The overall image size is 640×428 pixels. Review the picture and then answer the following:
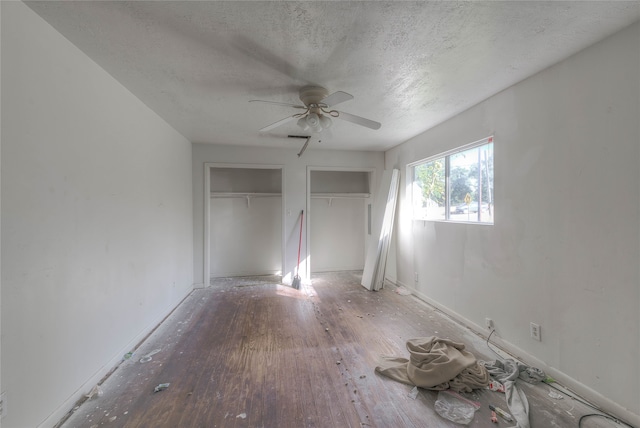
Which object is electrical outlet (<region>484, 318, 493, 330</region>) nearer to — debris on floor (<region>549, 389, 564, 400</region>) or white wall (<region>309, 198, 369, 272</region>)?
debris on floor (<region>549, 389, 564, 400</region>)

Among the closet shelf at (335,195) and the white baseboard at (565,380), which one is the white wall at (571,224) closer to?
the white baseboard at (565,380)

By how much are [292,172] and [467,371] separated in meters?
3.65

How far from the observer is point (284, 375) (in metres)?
2.02

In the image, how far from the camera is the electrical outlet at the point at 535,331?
80.4 inches

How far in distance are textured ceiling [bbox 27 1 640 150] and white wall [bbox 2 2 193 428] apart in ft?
0.77

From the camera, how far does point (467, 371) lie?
74.5 inches

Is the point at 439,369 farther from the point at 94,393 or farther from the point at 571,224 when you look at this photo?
the point at 94,393

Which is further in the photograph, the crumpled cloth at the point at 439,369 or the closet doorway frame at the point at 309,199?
the closet doorway frame at the point at 309,199

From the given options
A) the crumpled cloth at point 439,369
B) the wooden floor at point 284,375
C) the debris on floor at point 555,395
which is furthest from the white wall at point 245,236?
the debris on floor at point 555,395

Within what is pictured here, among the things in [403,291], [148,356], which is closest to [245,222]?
[148,356]

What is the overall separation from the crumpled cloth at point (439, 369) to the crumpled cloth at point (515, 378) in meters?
0.14

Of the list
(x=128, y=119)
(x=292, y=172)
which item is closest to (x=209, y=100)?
(x=128, y=119)

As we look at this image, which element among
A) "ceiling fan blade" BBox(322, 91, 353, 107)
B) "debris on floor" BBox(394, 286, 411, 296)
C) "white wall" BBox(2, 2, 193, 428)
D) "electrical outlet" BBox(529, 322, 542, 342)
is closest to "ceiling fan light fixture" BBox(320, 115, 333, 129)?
"ceiling fan blade" BBox(322, 91, 353, 107)

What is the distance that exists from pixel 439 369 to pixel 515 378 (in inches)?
23.9
